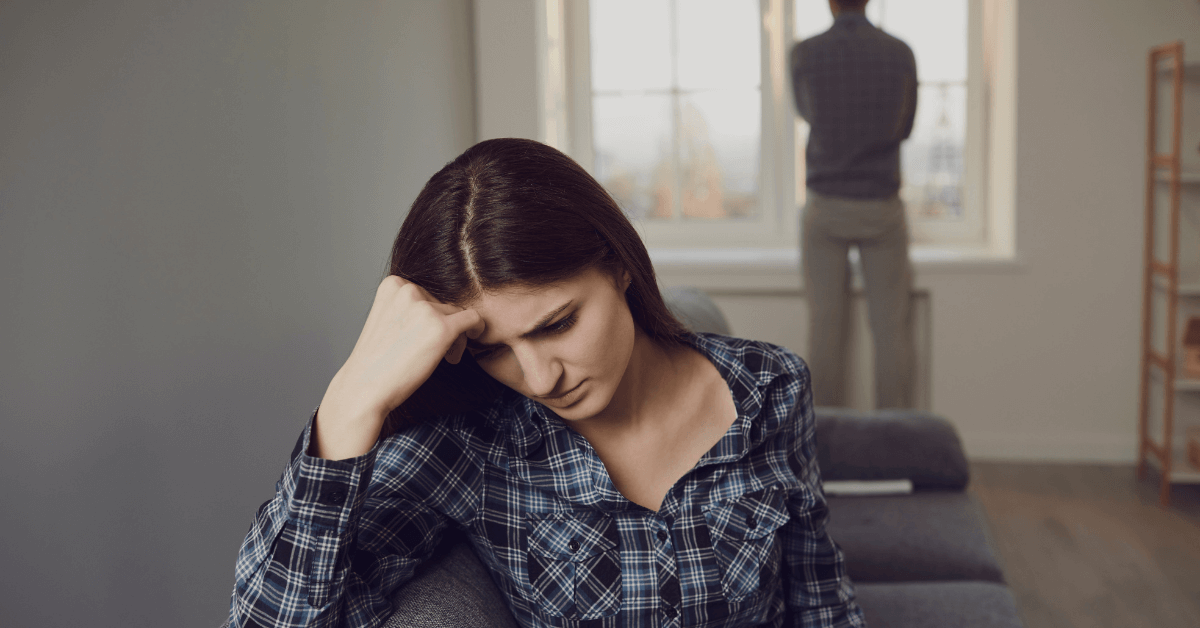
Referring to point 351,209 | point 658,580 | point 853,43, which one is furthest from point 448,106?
point 658,580

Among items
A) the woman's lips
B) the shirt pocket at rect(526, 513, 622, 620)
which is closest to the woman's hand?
the woman's lips

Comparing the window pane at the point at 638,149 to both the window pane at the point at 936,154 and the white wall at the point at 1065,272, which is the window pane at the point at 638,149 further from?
the white wall at the point at 1065,272

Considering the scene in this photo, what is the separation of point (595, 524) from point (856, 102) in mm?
2453

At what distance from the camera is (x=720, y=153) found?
4008mm

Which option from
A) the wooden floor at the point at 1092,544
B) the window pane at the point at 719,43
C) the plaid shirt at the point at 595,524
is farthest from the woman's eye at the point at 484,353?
the window pane at the point at 719,43

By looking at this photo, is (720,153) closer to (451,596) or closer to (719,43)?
(719,43)

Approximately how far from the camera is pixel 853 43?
10.3 feet

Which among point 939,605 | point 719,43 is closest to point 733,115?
point 719,43

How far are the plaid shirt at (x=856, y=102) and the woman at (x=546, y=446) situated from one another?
214cm

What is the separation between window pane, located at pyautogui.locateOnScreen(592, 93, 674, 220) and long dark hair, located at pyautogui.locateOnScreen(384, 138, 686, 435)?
301 centimetres

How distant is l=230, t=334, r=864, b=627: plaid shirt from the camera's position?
1.00m

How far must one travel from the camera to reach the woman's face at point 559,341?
3.22 ft

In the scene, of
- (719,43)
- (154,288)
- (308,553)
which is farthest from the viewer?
(719,43)

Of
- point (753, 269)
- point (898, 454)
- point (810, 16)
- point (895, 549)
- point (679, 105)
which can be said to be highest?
point (810, 16)
